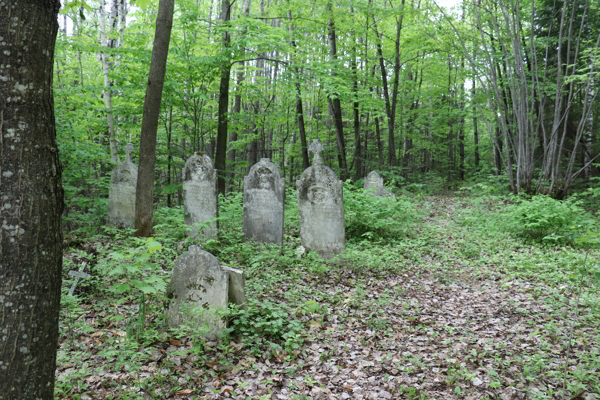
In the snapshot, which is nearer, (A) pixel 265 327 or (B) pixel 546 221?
(A) pixel 265 327

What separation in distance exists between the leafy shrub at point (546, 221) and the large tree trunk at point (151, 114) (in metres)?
7.43

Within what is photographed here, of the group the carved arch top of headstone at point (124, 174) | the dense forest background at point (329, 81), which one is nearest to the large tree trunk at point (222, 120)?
the dense forest background at point (329, 81)

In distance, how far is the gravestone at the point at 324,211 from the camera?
281 inches

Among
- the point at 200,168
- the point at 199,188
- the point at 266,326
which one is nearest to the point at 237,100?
the point at 200,168

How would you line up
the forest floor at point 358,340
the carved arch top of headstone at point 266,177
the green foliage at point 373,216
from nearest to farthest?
the forest floor at point 358,340 → the carved arch top of headstone at point 266,177 → the green foliage at point 373,216

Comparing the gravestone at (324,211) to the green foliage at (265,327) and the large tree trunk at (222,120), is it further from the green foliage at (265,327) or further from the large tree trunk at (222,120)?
the large tree trunk at (222,120)

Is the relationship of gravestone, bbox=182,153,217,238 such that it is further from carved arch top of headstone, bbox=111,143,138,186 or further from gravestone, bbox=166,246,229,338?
gravestone, bbox=166,246,229,338

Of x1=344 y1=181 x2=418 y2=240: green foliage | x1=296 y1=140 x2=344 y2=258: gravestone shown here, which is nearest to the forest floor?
x1=296 y1=140 x2=344 y2=258: gravestone

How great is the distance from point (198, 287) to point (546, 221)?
7.04m

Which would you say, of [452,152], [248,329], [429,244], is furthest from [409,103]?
[248,329]

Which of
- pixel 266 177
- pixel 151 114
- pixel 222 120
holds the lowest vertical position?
pixel 266 177

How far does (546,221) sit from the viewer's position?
7.62 meters

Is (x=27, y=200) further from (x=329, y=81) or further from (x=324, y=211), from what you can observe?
(x=329, y=81)

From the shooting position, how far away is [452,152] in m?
23.2
